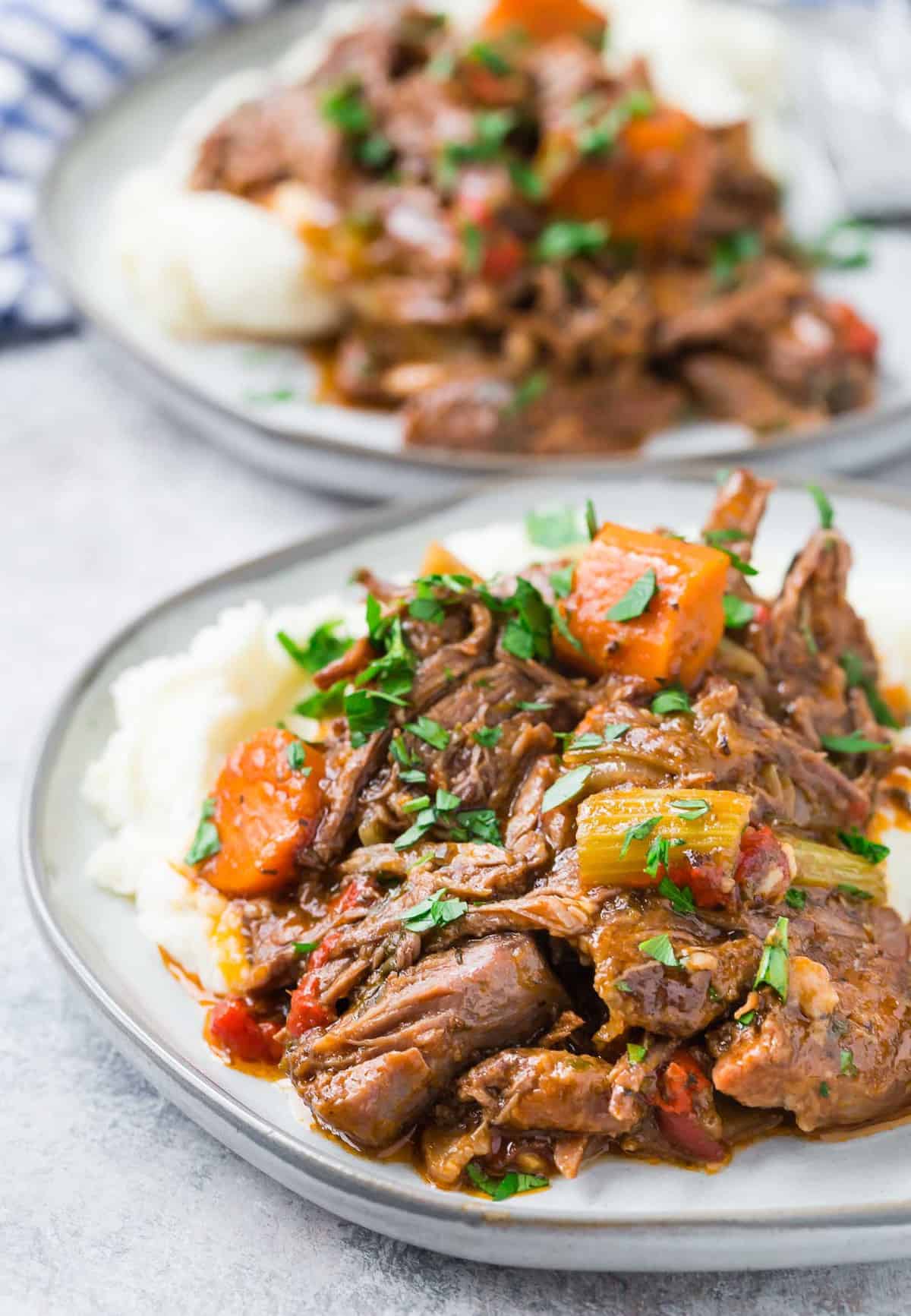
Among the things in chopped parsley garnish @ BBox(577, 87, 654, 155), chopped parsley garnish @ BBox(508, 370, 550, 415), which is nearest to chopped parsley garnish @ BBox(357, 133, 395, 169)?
chopped parsley garnish @ BBox(577, 87, 654, 155)

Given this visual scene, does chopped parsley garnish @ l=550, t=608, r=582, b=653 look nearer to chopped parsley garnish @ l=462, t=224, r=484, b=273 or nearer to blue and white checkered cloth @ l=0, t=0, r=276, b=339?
chopped parsley garnish @ l=462, t=224, r=484, b=273

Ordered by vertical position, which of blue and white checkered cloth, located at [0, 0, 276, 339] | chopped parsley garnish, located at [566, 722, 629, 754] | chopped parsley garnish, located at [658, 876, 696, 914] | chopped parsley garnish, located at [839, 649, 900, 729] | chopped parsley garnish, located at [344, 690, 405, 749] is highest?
blue and white checkered cloth, located at [0, 0, 276, 339]

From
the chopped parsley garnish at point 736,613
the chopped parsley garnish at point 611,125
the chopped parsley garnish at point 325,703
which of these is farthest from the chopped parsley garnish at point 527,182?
the chopped parsley garnish at point 325,703

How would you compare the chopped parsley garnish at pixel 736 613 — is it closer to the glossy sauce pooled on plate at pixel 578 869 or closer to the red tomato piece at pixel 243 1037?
the glossy sauce pooled on plate at pixel 578 869

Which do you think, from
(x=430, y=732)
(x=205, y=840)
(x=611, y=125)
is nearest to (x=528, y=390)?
(x=611, y=125)

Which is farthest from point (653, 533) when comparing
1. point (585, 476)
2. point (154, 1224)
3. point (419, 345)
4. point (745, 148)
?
point (745, 148)

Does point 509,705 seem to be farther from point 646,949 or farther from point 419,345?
point 419,345
